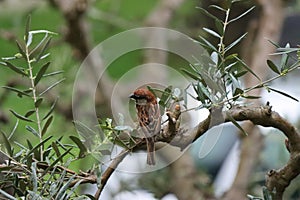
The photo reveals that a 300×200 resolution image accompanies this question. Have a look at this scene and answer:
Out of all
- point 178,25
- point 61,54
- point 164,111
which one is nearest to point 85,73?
point 61,54

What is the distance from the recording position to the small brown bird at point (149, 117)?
394mm

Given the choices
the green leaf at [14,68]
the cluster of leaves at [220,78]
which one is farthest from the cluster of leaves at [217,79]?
the green leaf at [14,68]

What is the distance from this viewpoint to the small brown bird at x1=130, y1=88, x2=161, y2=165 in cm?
39

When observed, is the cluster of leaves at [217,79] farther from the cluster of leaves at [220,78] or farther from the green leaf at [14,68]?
the green leaf at [14,68]

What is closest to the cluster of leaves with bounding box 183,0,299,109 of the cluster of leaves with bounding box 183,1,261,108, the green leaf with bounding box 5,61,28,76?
the cluster of leaves with bounding box 183,1,261,108

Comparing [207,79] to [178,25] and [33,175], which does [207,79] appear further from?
[178,25]

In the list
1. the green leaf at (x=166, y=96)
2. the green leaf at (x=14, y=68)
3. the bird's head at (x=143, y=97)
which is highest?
the green leaf at (x=14, y=68)

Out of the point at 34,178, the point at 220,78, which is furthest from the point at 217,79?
the point at 34,178

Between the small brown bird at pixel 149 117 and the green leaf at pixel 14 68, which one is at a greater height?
the green leaf at pixel 14 68

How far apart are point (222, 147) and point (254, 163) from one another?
0.54 meters

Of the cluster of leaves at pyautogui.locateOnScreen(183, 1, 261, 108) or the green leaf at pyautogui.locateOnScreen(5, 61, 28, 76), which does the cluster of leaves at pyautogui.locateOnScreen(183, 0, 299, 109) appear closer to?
the cluster of leaves at pyautogui.locateOnScreen(183, 1, 261, 108)

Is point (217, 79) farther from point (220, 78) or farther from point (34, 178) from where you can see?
point (34, 178)

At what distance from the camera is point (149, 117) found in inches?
15.9

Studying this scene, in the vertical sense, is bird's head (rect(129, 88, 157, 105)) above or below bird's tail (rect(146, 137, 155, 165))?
above
